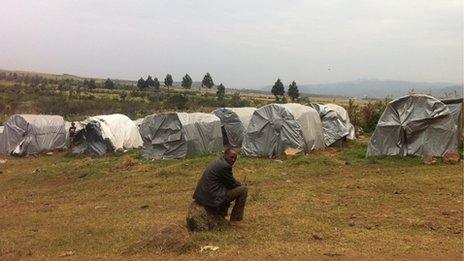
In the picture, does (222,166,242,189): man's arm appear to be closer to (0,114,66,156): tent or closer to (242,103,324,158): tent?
(242,103,324,158): tent

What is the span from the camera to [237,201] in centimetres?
919

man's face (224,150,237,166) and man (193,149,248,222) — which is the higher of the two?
man's face (224,150,237,166)

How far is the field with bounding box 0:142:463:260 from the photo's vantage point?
8.02m

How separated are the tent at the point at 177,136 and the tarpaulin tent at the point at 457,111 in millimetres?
9609

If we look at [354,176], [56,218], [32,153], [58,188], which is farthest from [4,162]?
[354,176]

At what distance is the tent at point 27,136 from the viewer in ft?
81.8

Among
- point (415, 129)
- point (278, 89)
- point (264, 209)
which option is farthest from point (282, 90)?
point (264, 209)

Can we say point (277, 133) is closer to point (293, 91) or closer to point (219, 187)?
point (219, 187)

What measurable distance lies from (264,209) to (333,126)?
13563 millimetres

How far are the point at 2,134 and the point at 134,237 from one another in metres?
19.3

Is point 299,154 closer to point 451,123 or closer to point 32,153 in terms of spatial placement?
point 451,123

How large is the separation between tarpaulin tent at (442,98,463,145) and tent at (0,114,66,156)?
18767 mm

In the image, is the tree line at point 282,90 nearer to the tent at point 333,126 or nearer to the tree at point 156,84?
the tree at point 156,84

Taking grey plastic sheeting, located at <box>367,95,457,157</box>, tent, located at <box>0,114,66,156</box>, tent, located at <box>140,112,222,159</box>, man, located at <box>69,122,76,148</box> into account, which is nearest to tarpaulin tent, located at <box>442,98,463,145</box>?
grey plastic sheeting, located at <box>367,95,457,157</box>
